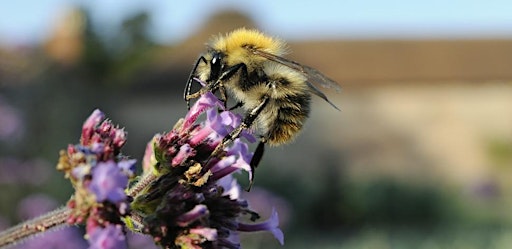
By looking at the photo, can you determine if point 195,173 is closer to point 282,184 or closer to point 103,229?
point 103,229

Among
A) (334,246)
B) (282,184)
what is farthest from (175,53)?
(334,246)

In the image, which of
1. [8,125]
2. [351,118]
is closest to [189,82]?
[8,125]

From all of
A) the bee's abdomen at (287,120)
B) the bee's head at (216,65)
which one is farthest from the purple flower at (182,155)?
the bee's abdomen at (287,120)

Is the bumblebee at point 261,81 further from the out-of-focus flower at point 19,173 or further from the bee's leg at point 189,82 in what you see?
the out-of-focus flower at point 19,173

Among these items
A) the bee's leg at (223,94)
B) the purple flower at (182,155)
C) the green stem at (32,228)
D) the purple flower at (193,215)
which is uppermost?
the bee's leg at (223,94)

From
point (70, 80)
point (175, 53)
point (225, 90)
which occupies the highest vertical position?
point (175, 53)

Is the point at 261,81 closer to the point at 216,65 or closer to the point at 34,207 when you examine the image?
the point at 216,65
